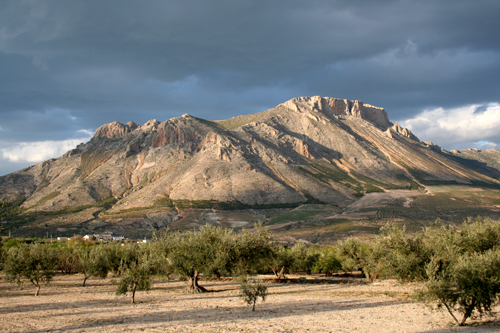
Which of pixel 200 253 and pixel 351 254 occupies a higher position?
pixel 200 253

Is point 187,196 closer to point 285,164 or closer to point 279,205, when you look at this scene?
point 279,205

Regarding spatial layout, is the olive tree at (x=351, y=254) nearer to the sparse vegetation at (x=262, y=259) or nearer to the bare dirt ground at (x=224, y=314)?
the sparse vegetation at (x=262, y=259)

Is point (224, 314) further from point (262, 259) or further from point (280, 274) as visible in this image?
point (280, 274)

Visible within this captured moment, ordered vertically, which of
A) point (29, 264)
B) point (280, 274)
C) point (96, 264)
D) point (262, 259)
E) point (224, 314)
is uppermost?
point (29, 264)

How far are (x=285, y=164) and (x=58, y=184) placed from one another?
130m

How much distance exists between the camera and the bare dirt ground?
19.5 metres

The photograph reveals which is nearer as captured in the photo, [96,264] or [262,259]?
[262,259]

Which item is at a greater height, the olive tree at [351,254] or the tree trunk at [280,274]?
the olive tree at [351,254]

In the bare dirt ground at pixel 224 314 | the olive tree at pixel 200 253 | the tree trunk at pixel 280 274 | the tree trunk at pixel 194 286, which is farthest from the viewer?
the tree trunk at pixel 280 274

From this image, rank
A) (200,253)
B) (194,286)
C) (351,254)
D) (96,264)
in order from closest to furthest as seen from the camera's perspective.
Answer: (200,253) < (194,286) < (96,264) < (351,254)

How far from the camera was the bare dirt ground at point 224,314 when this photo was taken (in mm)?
19547

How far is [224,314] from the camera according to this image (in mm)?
24047

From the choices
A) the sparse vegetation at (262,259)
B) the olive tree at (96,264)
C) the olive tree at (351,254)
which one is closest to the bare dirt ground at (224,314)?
the sparse vegetation at (262,259)

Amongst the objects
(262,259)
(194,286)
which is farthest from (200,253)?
(262,259)
